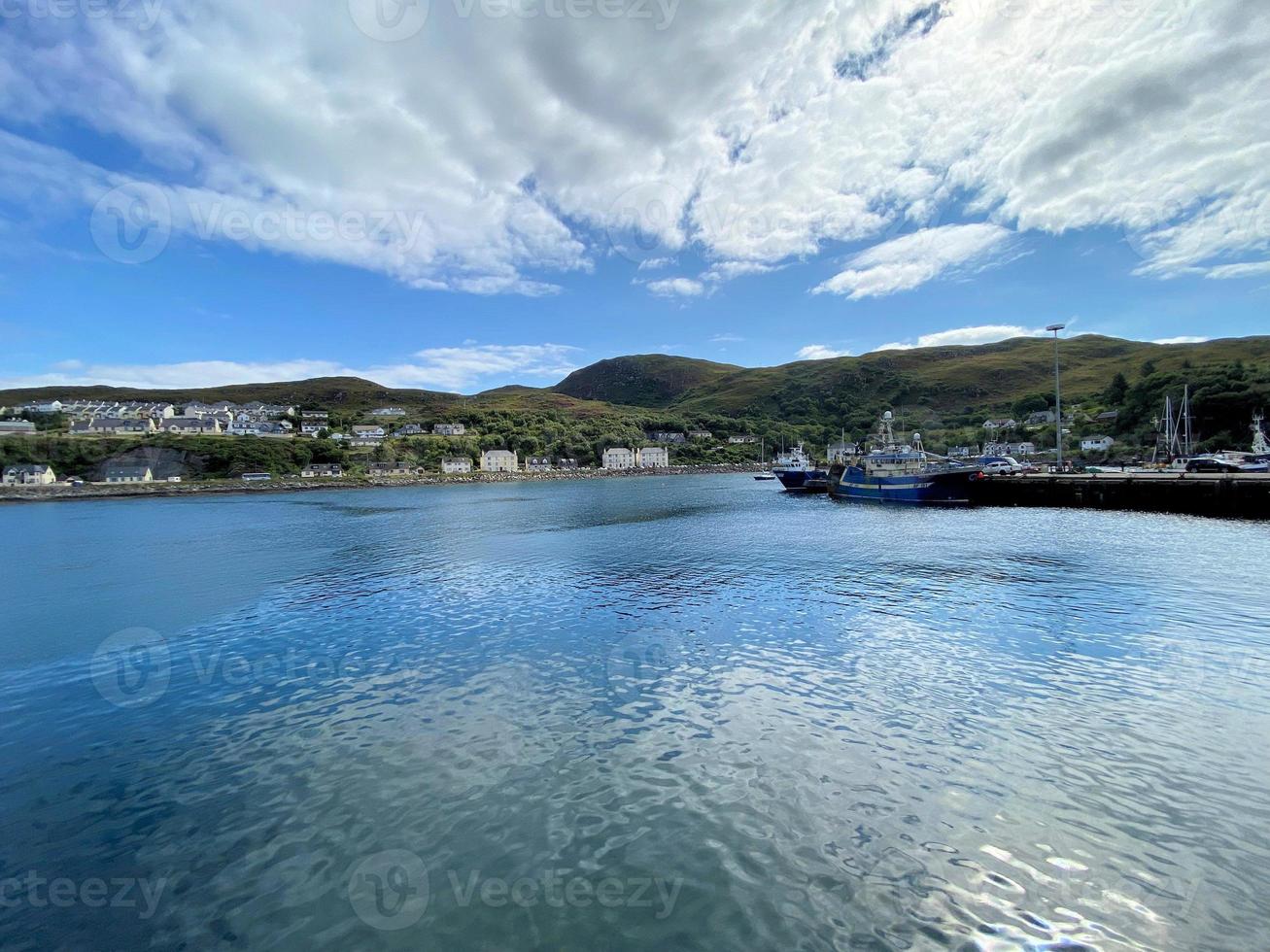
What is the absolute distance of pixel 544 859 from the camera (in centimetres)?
578

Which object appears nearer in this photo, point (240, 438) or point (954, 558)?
point (954, 558)

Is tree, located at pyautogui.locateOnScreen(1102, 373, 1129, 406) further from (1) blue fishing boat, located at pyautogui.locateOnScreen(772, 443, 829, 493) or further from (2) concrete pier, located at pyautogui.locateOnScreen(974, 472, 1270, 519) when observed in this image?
(2) concrete pier, located at pyautogui.locateOnScreen(974, 472, 1270, 519)

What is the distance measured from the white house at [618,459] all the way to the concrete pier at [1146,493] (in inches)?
4761

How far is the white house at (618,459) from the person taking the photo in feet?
537

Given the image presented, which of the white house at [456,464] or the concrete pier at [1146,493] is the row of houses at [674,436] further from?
the concrete pier at [1146,493]

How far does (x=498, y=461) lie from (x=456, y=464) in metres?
11.8

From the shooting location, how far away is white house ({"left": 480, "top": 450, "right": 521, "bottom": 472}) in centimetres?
15038

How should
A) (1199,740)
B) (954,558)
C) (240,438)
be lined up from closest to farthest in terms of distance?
(1199,740)
(954,558)
(240,438)

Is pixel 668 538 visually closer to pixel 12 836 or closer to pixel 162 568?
pixel 162 568

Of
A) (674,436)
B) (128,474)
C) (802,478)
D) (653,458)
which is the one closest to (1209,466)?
(802,478)

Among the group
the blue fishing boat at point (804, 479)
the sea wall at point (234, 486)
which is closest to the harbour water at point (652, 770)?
the blue fishing boat at point (804, 479)

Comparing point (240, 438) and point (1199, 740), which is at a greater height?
point (240, 438)

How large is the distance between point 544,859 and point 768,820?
2.56 metres

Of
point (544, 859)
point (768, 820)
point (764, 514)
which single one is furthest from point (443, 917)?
point (764, 514)
